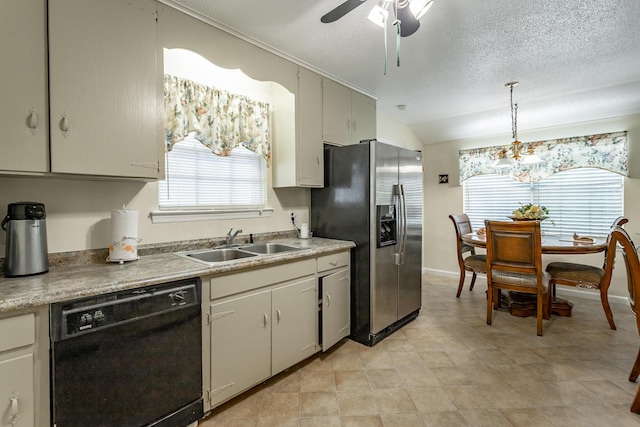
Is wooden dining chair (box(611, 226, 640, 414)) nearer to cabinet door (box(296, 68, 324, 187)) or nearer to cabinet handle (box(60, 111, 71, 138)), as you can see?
cabinet door (box(296, 68, 324, 187))

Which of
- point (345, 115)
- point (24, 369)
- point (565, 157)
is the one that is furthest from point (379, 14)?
point (565, 157)

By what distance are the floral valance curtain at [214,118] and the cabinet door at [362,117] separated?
0.97 metres

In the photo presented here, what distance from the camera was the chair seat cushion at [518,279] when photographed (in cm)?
282

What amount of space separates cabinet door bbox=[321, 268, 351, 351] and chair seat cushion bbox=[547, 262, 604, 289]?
7.35 ft

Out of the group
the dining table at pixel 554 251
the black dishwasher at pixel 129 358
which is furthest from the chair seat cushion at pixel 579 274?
the black dishwasher at pixel 129 358

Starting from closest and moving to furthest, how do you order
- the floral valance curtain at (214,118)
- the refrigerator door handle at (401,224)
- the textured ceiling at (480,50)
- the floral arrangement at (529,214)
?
the textured ceiling at (480,50), the floral valance curtain at (214,118), the refrigerator door handle at (401,224), the floral arrangement at (529,214)

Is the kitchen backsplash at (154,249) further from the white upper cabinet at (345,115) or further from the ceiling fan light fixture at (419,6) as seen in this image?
the ceiling fan light fixture at (419,6)

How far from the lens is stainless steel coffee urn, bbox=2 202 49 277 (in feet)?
4.62

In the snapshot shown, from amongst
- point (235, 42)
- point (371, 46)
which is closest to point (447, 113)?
point (371, 46)

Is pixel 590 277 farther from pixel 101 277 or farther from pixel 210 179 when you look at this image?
pixel 101 277

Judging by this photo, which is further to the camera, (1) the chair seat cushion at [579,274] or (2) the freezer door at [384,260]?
(1) the chair seat cushion at [579,274]

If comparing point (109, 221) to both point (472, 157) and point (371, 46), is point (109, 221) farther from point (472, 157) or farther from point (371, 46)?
point (472, 157)

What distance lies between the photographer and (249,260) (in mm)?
1822

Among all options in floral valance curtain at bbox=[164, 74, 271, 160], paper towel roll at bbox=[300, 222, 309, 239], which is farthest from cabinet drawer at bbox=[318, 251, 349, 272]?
floral valance curtain at bbox=[164, 74, 271, 160]
